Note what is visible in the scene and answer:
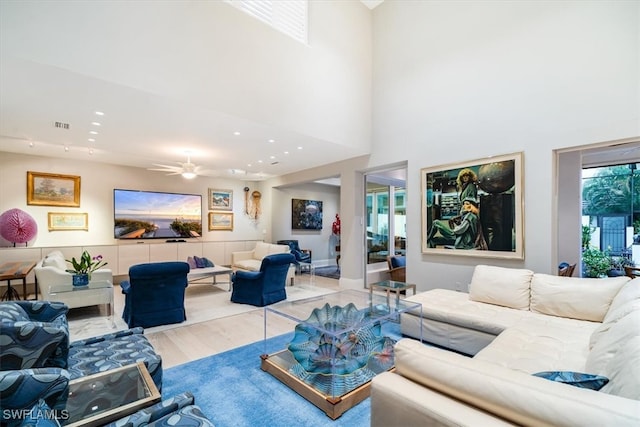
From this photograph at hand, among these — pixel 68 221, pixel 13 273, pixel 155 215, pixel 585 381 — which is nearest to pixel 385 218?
pixel 155 215

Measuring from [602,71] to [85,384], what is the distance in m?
5.91

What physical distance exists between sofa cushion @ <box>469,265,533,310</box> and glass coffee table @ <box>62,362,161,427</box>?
344 cm

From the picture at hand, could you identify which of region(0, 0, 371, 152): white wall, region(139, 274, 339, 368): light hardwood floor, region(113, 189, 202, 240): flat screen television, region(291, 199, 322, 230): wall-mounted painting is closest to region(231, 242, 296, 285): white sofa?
region(113, 189, 202, 240): flat screen television

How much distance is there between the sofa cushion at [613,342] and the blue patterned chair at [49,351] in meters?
2.55

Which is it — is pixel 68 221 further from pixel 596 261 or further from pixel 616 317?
pixel 596 261

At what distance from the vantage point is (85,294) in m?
4.29

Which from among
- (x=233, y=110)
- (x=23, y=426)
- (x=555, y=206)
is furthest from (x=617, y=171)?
(x=23, y=426)

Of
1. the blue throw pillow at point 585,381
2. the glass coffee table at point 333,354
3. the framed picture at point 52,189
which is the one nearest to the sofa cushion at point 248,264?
the glass coffee table at point 333,354

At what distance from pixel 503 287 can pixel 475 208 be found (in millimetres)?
1586

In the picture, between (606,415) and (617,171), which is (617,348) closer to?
(606,415)

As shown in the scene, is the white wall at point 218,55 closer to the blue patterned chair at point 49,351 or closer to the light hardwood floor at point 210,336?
the blue patterned chair at point 49,351

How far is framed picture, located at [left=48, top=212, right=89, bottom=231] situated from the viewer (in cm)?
625

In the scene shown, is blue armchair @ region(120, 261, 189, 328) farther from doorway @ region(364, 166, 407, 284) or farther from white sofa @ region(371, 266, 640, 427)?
doorway @ region(364, 166, 407, 284)

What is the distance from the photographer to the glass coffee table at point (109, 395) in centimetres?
148
